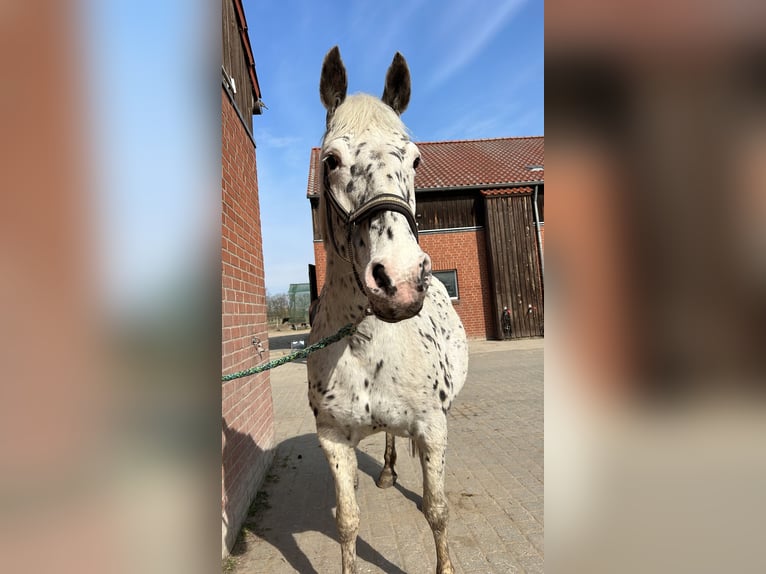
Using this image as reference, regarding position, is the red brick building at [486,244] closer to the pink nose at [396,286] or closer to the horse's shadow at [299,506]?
the horse's shadow at [299,506]

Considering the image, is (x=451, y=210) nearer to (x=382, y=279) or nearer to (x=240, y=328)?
(x=240, y=328)

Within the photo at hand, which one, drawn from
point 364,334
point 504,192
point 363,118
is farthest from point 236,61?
point 504,192

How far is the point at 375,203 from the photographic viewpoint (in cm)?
160

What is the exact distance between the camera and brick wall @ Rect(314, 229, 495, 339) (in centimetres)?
1468

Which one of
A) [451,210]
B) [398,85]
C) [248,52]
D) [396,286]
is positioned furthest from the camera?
[451,210]

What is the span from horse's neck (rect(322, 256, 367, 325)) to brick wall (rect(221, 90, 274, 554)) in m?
0.75

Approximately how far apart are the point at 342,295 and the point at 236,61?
3031 mm

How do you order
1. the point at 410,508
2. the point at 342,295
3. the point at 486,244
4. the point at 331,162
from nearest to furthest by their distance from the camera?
the point at 331,162 → the point at 342,295 → the point at 410,508 → the point at 486,244

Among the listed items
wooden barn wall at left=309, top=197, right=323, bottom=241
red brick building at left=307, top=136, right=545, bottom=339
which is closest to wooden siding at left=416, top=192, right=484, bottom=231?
red brick building at left=307, top=136, right=545, bottom=339

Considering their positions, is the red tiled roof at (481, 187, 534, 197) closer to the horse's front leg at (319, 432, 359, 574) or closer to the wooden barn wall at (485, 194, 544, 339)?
the wooden barn wall at (485, 194, 544, 339)

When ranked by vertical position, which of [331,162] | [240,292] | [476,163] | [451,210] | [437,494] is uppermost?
[476,163]
